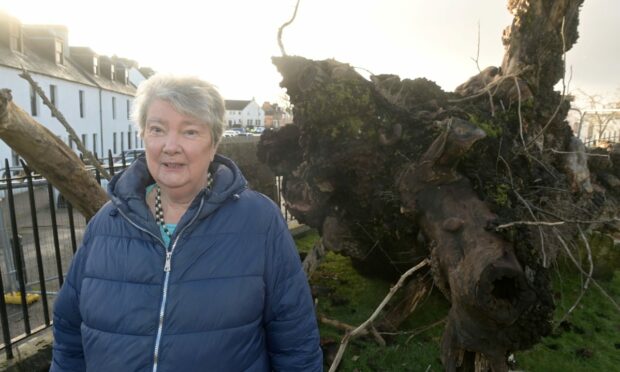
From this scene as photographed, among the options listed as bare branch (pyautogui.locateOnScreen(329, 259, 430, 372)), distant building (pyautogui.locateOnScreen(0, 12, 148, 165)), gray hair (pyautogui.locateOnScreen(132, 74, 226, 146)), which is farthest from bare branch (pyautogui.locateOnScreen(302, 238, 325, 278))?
distant building (pyautogui.locateOnScreen(0, 12, 148, 165))

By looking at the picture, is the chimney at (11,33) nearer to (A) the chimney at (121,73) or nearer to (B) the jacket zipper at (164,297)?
(A) the chimney at (121,73)

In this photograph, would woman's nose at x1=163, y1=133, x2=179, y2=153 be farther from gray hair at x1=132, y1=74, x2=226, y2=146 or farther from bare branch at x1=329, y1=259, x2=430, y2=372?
bare branch at x1=329, y1=259, x2=430, y2=372

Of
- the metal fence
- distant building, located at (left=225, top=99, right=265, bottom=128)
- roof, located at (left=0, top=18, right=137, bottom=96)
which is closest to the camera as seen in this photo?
the metal fence

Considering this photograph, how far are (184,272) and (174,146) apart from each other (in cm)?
58

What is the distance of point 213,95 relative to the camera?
7.09 feet

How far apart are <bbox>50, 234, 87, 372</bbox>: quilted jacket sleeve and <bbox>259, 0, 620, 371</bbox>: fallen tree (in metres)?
2.28

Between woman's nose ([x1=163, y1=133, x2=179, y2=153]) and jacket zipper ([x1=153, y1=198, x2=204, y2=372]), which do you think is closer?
jacket zipper ([x1=153, y1=198, x2=204, y2=372])

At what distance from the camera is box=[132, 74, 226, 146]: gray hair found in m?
2.03

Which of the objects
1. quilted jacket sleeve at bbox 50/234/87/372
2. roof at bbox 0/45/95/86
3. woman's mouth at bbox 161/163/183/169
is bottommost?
quilted jacket sleeve at bbox 50/234/87/372

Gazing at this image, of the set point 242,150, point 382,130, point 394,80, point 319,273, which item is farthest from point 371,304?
point 242,150

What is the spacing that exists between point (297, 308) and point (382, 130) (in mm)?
2791

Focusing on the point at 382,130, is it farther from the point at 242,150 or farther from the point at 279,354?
the point at 242,150

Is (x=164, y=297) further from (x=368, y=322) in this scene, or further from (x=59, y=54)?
(x=59, y=54)

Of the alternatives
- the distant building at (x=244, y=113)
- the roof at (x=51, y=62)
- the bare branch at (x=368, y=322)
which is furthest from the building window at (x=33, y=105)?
Result: the distant building at (x=244, y=113)
